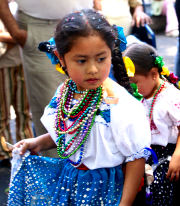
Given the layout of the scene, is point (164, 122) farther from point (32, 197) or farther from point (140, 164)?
point (32, 197)

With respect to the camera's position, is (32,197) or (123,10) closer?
(32,197)

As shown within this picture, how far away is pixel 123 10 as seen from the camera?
11.3ft

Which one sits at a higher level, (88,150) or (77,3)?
(77,3)

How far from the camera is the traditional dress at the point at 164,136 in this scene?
2033 mm

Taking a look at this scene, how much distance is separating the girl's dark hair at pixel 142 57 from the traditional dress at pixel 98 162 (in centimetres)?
49

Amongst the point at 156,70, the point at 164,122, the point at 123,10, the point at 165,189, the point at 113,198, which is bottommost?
the point at 165,189

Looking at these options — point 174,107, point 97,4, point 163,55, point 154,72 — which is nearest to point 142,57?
point 154,72

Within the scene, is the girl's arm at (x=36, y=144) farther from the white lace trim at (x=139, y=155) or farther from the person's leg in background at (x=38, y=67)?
the person's leg in background at (x=38, y=67)

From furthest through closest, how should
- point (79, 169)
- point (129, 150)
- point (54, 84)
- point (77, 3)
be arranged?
point (54, 84) < point (77, 3) < point (79, 169) < point (129, 150)

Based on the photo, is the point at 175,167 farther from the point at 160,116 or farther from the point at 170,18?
the point at 170,18

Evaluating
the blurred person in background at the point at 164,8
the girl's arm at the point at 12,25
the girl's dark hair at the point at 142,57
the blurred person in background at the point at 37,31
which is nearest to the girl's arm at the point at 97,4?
the blurred person in background at the point at 37,31

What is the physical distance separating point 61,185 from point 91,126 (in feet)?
1.26

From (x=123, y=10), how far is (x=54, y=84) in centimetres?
104

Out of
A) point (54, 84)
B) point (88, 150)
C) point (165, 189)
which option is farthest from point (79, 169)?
point (54, 84)
